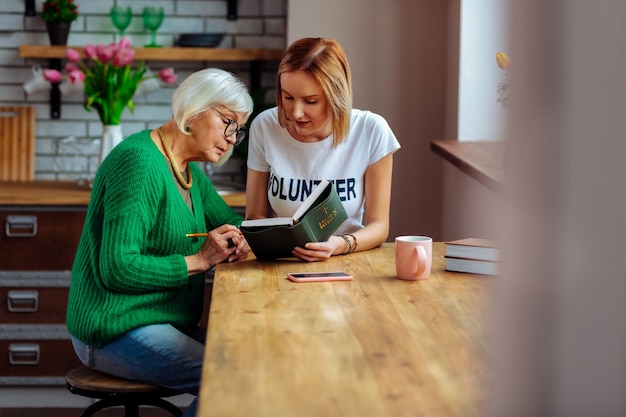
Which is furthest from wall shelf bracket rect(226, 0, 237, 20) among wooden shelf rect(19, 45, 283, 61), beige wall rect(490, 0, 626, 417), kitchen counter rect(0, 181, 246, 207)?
beige wall rect(490, 0, 626, 417)

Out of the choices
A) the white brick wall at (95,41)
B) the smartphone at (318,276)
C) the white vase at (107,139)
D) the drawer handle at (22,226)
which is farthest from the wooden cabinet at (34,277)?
the smartphone at (318,276)

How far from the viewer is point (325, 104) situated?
2.63m

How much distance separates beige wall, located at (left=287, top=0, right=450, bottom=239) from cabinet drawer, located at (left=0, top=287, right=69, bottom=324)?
1493 millimetres

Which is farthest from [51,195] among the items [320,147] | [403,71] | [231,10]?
[403,71]

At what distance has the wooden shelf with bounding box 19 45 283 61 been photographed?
4133 millimetres

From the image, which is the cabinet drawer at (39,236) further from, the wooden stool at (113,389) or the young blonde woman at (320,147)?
the wooden stool at (113,389)

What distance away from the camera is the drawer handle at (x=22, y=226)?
146 inches

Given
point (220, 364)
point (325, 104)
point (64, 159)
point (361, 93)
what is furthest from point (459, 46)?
point (220, 364)

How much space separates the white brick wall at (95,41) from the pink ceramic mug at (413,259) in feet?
7.45

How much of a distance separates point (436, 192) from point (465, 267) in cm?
183

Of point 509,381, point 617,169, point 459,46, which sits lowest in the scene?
point 509,381

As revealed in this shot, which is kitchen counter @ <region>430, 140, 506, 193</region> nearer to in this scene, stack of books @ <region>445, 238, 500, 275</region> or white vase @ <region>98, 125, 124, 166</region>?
stack of books @ <region>445, 238, 500, 275</region>

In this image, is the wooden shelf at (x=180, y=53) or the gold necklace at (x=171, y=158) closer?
the gold necklace at (x=171, y=158)

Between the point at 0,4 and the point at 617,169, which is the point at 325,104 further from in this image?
the point at 0,4
